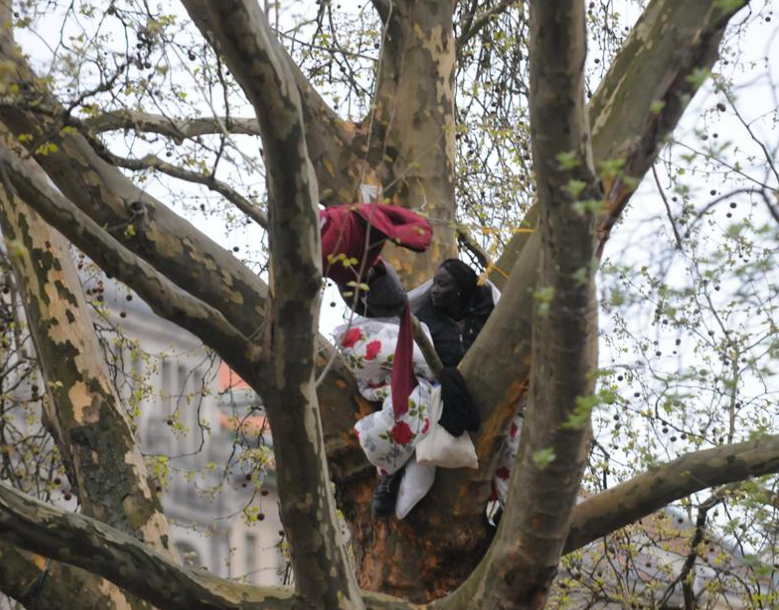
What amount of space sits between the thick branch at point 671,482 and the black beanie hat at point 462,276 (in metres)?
1.06

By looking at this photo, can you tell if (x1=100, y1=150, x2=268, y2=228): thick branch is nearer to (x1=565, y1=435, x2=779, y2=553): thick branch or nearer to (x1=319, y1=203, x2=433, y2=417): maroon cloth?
(x1=319, y1=203, x2=433, y2=417): maroon cloth

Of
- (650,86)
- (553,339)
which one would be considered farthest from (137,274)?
(650,86)

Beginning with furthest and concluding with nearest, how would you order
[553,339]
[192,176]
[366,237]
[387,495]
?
[387,495], [366,237], [192,176], [553,339]

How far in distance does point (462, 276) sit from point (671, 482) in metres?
1.29

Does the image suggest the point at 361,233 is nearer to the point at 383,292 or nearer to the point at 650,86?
the point at 383,292

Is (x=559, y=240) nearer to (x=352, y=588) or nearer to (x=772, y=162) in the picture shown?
(x=772, y=162)

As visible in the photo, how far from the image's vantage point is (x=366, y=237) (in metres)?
5.68

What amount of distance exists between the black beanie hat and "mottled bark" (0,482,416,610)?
1663 millimetres

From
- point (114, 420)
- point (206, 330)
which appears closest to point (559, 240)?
point (206, 330)

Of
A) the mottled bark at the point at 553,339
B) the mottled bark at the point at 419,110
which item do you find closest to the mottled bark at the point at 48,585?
the mottled bark at the point at 553,339

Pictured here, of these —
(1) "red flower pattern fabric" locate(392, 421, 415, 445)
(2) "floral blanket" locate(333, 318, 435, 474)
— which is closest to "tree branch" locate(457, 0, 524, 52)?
(2) "floral blanket" locate(333, 318, 435, 474)

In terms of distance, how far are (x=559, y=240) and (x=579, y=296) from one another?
21 cm

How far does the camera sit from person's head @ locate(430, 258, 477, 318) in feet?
21.8

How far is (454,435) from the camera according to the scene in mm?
6176
